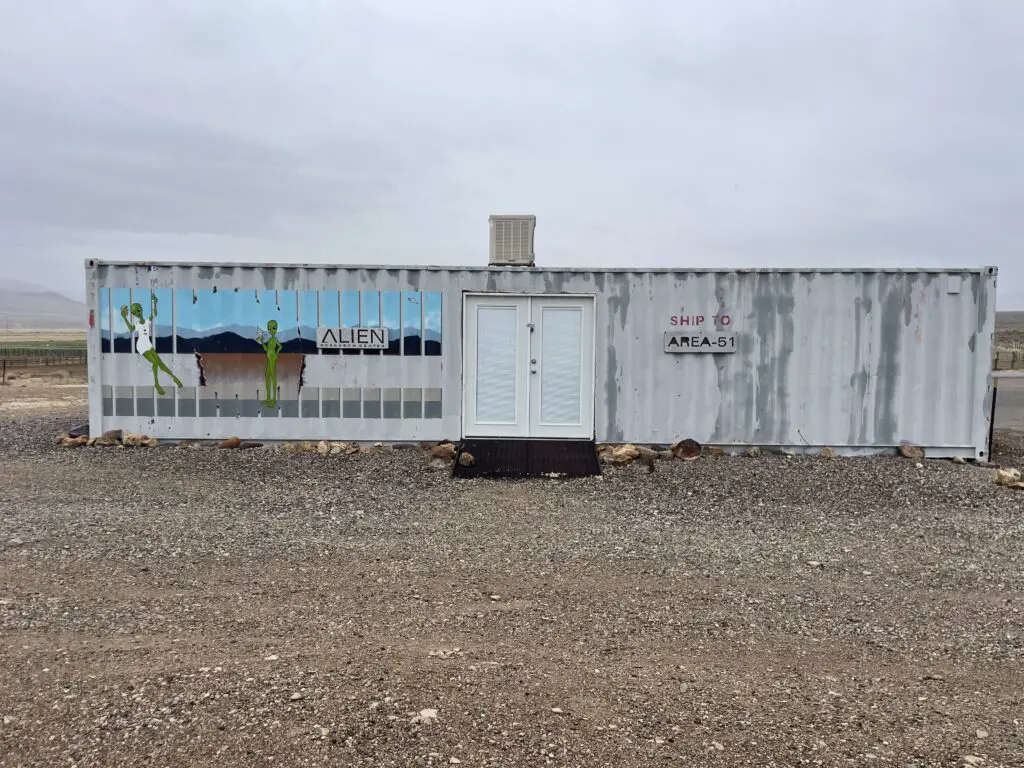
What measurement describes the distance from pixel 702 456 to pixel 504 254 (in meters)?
3.75

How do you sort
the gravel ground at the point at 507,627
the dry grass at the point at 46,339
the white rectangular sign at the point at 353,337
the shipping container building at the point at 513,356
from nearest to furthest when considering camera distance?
1. the gravel ground at the point at 507,627
2. the shipping container building at the point at 513,356
3. the white rectangular sign at the point at 353,337
4. the dry grass at the point at 46,339

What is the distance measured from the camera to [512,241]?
10.1m

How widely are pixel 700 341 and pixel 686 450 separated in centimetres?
142

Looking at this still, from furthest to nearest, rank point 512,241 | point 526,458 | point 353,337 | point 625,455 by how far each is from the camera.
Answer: point 512,241
point 353,337
point 625,455
point 526,458

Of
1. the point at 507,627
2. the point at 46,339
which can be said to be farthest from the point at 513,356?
the point at 46,339

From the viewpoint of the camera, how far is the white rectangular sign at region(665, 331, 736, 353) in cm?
957

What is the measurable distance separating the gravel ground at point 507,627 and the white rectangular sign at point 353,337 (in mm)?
2775

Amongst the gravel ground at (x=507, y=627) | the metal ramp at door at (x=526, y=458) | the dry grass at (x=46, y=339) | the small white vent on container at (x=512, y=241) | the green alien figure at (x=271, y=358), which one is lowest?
the dry grass at (x=46, y=339)

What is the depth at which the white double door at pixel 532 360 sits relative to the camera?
9734 mm

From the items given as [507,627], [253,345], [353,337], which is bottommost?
[507,627]

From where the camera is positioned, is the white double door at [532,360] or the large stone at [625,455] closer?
the large stone at [625,455]

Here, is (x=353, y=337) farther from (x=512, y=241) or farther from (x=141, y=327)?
(x=141, y=327)

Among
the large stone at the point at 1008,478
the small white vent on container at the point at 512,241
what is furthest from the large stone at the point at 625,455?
the large stone at the point at 1008,478

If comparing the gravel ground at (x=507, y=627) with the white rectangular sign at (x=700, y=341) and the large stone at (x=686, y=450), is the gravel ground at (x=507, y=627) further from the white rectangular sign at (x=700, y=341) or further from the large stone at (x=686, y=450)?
the white rectangular sign at (x=700, y=341)
